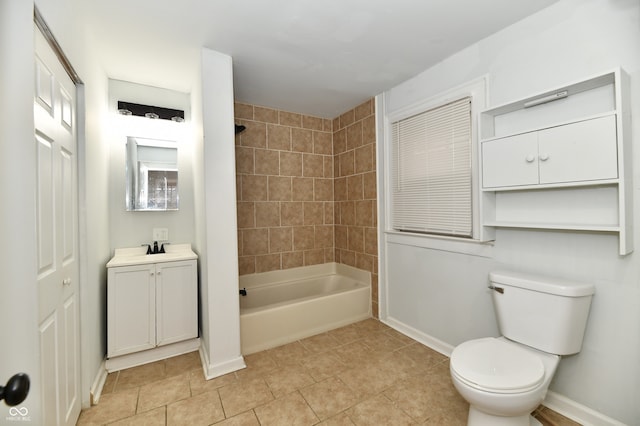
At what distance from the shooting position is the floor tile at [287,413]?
1.64 m

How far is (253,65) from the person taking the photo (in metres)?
2.34

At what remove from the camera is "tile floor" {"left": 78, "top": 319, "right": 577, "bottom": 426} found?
1665mm

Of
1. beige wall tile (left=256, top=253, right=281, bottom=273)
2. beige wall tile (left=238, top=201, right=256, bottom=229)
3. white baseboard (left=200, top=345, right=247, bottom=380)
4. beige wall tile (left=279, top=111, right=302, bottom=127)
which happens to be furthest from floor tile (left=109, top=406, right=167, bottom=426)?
beige wall tile (left=279, top=111, right=302, bottom=127)

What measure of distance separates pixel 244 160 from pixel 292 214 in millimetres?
870

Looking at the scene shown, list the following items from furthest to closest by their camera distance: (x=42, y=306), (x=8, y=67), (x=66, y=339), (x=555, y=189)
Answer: (x=555, y=189) < (x=66, y=339) < (x=42, y=306) < (x=8, y=67)

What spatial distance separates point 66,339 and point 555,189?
2909 mm

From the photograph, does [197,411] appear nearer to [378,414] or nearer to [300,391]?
[300,391]

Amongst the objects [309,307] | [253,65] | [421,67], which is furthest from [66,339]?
[421,67]

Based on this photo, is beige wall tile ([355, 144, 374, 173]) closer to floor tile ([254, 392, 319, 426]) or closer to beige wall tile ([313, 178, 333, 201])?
beige wall tile ([313, 178, 333, 201])

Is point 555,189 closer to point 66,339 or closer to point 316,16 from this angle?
point 316,16

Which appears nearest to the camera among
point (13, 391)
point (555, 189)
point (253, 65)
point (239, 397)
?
point (13, 391)

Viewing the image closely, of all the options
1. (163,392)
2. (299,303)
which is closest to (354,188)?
(299,303)

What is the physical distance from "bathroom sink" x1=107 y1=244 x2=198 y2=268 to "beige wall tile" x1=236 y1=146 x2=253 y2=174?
1018 mm

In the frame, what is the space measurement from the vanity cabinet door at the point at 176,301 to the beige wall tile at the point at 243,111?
5.66 feet
